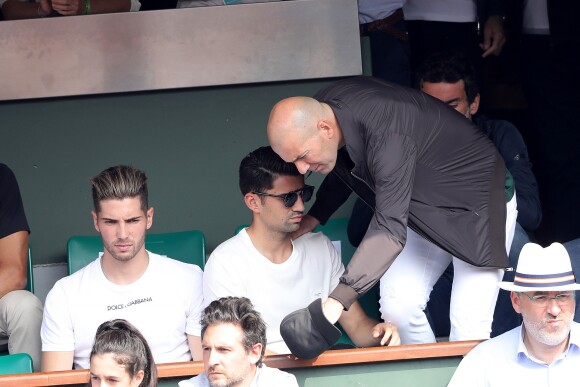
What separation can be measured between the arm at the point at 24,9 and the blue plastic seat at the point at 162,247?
1.20 m

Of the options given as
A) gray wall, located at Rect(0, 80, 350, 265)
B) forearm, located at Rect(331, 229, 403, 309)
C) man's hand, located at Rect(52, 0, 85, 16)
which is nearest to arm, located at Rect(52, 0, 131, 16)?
man's hand, located at Rect(52, 0, 85, 16)

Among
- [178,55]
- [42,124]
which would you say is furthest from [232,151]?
[42,124]

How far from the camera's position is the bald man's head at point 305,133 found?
4457 millimetres

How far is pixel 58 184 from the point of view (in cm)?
626

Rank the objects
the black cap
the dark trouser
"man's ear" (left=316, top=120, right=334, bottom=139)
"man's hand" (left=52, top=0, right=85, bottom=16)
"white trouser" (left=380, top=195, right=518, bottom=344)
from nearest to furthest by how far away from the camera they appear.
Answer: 1. the black cap
2. "man's ear" (left=316, top=120, right=334, bottom=139)
3. "white trouser" (left=380, top=195, right=518, bottom=344)
4. "man's hand" (left=52, top=0, right=85, bottom=16)
5. the dark trouser

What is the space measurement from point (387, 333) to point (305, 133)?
→ 85 centimetres

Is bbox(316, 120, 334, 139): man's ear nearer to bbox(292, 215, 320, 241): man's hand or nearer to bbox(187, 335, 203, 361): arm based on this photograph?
bbox(292, 215, 320, 241): man's hand

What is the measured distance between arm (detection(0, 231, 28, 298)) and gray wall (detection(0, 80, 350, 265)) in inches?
22.6

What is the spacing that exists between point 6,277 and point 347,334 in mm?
Answer: 1541

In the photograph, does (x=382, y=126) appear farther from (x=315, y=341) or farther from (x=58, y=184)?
(x=58, y=184)

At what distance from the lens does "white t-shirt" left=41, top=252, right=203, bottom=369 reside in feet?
16.7

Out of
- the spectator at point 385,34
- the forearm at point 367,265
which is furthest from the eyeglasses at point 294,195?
the spectator at point 385,34

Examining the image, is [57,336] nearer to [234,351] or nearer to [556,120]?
[234,351]

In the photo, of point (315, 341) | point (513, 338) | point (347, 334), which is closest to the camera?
point (315, 341)
